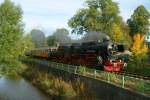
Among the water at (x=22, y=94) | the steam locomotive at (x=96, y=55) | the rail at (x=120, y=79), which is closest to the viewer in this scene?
the rail at (x=120, y=79)

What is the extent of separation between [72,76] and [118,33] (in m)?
34.3

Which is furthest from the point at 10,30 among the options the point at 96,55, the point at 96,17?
the point at 96,17

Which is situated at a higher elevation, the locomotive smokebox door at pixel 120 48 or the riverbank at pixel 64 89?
the locomotive smokebox door at pixel 120 48

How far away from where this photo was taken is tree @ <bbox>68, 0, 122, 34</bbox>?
78188 mm

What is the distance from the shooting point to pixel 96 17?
78.7 meters

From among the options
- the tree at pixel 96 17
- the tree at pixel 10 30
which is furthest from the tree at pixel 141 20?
the tree at pixel 10 30

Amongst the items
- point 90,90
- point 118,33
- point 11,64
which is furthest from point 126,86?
point 118,33

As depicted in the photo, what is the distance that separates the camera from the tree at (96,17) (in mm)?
78188

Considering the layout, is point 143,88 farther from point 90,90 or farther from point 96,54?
point 96,54

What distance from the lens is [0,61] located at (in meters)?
35.3

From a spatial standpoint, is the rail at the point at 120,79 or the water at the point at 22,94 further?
the water at the point at 22,94

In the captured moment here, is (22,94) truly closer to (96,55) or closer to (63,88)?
(63,88)

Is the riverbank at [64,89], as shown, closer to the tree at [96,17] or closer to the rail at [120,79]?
the rail at [120,79]

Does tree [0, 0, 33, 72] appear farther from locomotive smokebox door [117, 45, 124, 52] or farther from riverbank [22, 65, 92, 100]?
locomotive smokebox door [117, 45, 124, 52]
